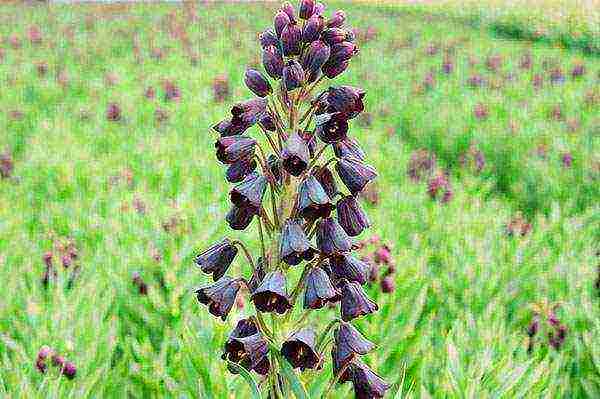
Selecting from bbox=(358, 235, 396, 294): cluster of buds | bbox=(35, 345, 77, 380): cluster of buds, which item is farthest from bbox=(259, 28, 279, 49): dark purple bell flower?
bbox=(358, 235, 396, 294): cluster of buds

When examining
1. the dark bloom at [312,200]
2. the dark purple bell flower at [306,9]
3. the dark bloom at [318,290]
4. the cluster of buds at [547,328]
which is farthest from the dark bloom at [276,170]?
the cluster of buds at [547,328]

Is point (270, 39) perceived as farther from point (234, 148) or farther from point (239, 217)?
point (239, 217)

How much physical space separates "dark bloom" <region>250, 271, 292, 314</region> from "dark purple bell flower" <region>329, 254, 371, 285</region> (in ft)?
0.39

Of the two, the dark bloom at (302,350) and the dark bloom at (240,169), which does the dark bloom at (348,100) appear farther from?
the dark bloom at (302,350)

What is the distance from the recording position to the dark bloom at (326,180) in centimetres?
158

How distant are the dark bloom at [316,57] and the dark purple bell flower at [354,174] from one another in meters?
0.20

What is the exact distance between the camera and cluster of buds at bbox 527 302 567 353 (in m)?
3.22

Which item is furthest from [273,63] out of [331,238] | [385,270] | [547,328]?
[547,328]

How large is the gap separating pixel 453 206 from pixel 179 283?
7.25 feet

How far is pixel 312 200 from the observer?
147cm

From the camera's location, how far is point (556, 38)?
19.3 metres

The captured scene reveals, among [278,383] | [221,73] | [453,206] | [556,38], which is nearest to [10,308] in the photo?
[278,383]

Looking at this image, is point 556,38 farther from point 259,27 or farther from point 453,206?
point 453,206

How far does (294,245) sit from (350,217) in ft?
0.51
